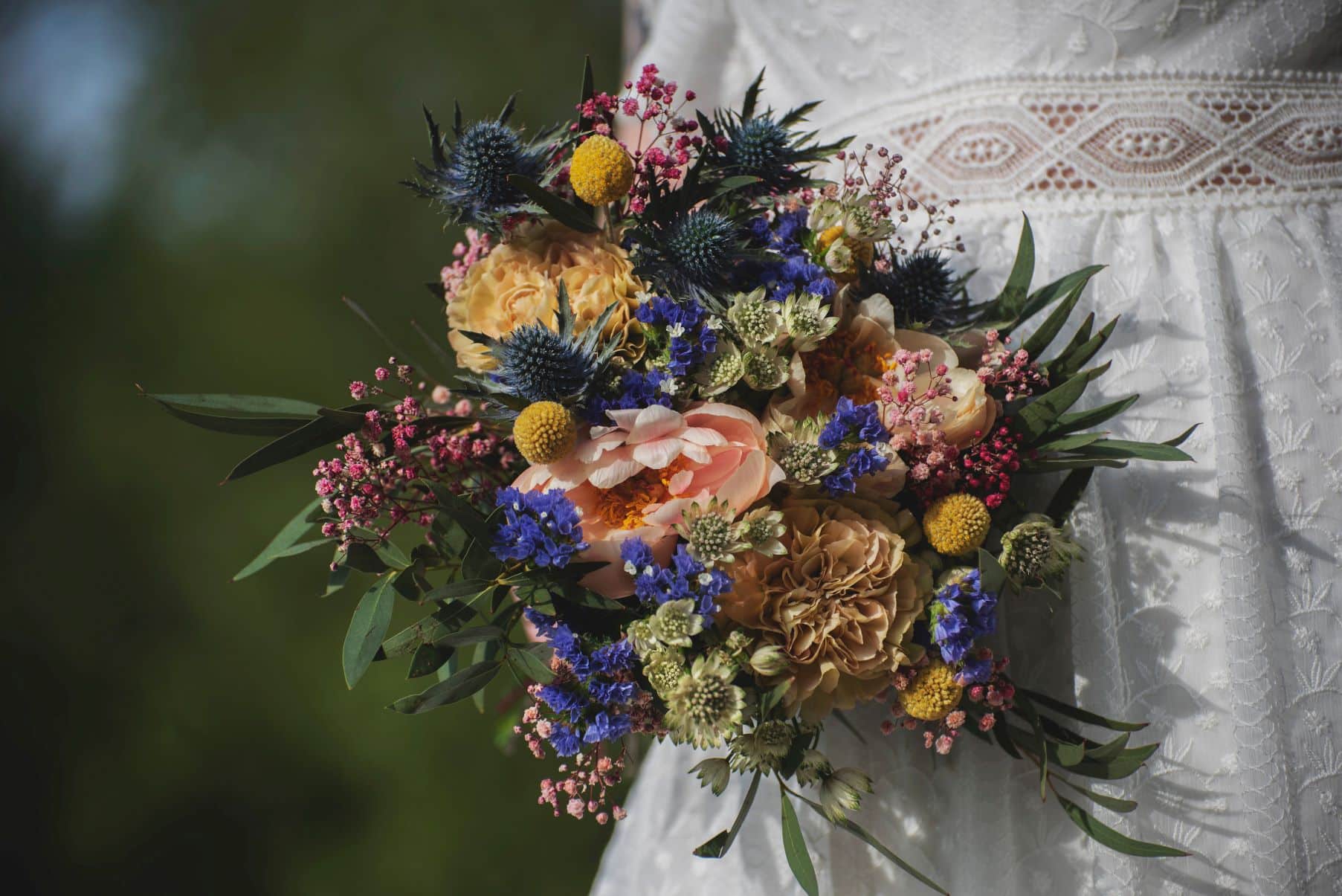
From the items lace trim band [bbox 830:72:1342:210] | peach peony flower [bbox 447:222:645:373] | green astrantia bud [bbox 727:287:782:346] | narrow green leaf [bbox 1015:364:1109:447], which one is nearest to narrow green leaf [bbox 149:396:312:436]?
peach peony flower [bbox 447:222:645:373]

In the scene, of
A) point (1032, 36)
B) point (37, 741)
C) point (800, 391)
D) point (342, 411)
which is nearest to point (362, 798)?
point (37, 741)

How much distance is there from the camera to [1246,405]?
82 cm

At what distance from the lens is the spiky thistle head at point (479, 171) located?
70 cm

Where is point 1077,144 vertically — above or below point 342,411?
above

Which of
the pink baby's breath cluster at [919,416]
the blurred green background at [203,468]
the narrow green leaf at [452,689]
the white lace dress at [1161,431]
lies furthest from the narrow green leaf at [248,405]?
the blurred green background at [203,468]

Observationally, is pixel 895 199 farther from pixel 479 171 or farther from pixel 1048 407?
pixel 479 171

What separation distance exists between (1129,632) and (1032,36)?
584 mm

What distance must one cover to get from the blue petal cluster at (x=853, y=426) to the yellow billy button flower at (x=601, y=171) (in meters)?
→ 0.24

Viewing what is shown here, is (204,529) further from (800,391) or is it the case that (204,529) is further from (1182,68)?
(1182,68)

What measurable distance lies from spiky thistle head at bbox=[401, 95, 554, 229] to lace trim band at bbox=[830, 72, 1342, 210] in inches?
19.7

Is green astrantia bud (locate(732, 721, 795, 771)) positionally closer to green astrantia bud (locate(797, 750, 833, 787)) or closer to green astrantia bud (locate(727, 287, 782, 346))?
green astrantia bud (locate(797, 750, 833, 787))

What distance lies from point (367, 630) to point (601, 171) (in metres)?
0.39

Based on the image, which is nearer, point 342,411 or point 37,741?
point 342,411

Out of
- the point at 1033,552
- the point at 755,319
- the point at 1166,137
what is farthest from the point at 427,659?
the point at 1166,137
